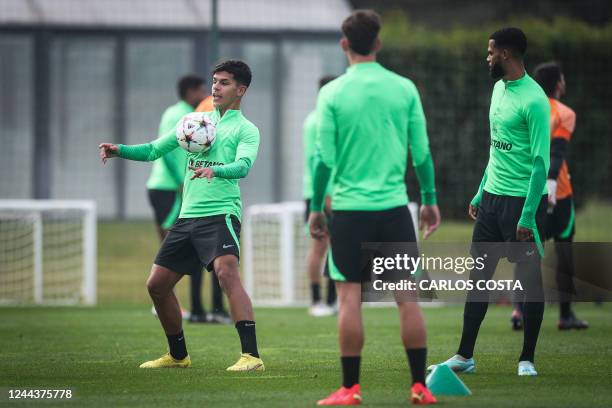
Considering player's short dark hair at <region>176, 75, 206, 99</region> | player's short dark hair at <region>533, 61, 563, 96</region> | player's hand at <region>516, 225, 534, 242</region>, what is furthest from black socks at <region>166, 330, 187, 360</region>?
player's short dark hair at <region>176, 75, 206, 99</region>

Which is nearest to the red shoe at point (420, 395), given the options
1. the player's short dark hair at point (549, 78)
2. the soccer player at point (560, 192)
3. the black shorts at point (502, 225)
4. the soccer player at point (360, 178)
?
the soccer player at point (360, 178)

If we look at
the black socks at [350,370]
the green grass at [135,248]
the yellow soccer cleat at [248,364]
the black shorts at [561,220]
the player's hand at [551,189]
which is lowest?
the green grass at [135,248]

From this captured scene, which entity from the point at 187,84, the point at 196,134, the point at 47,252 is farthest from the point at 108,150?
the point at 47,252

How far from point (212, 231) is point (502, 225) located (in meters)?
1.82

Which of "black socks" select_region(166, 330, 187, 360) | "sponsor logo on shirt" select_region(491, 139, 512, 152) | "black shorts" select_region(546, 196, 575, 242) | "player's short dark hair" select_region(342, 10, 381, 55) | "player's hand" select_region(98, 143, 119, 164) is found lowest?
"black socks" select_region(166, 330, 187, 360)

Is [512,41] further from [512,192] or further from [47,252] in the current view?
[47,252]

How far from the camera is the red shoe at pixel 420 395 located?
6.23 metres

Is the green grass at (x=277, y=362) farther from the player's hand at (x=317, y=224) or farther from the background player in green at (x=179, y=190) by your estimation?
the player's hand at (x=317, y=224)

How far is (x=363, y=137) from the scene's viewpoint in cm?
623

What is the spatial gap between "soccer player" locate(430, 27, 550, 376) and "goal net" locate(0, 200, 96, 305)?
6.92 m

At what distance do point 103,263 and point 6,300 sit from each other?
11.4 feet

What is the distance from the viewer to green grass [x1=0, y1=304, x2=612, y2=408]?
21.8 feet

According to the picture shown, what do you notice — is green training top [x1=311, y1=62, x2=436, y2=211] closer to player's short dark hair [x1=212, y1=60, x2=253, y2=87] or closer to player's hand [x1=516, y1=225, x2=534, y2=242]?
player's hand [x1=516, y1=225, x2=534, y2=242]

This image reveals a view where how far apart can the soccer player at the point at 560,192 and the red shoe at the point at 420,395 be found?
3846 mm
